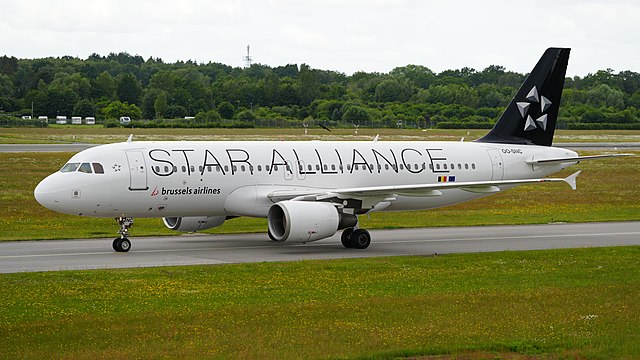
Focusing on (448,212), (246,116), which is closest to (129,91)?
(246,116)

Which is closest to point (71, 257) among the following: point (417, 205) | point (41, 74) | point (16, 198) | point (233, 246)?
point (233, 246)

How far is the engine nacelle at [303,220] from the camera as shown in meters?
29.4

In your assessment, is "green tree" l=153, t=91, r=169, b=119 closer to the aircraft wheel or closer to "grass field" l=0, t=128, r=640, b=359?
the aircraft wheel

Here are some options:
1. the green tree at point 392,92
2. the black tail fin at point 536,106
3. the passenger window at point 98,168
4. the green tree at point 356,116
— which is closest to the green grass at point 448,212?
the black tail fin at point 536,106

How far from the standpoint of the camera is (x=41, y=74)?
19050 centimetres

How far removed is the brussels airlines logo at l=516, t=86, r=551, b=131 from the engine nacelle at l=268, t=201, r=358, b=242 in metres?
10.4

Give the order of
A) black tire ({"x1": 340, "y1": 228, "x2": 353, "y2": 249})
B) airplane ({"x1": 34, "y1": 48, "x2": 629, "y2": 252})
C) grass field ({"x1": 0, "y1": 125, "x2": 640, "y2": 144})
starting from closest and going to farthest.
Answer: airplane ({"x1": 34, "y1": 48, "x2": 629, "y2": 252}) < black tire ({"x1": 340, "y1": 228, "x2": 353, "y2": 249}) < grass field ({"x1": 0, "y1": 125, "x2": 640, "y2": 144})

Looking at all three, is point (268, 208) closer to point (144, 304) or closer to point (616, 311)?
point (144, 304)

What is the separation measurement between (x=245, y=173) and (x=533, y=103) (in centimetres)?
1210

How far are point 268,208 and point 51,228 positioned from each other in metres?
9.33

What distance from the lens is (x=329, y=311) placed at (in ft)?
62.7

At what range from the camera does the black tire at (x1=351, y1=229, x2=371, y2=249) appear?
3139 cm

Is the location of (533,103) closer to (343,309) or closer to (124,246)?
(124,246)

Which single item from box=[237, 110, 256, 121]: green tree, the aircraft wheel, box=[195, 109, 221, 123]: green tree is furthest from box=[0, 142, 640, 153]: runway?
box=[237, 110, 256, 121]: green tree
